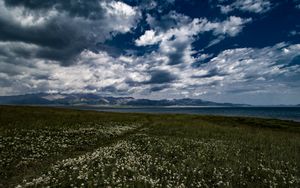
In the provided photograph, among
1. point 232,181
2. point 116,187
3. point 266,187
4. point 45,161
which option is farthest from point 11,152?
Answer: point 266,187

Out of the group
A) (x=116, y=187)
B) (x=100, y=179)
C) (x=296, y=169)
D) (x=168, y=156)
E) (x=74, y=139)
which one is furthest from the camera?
(x=74, y=139)

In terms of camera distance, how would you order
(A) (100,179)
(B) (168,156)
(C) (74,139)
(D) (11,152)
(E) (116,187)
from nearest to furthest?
(E) (116,187), (A) (100,179), (D) (11,152), (B) (168,156), (C) (74,139)

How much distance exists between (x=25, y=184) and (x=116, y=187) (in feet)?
15.7

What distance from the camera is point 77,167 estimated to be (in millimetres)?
12953

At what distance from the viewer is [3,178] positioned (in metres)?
11.5

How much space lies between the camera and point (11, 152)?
15891 millimetres

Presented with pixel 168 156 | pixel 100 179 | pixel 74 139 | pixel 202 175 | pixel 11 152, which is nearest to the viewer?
pixel 100 179

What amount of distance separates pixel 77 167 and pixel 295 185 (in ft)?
43.3

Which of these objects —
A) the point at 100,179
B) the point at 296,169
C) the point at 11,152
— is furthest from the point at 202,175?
the point at 11,152

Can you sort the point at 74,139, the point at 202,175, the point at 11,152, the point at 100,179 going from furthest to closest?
the point at 74,139 < the point at 11,152 < the point at 202,175 < the point at 100,179

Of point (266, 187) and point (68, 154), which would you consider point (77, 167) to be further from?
point (266, 187)

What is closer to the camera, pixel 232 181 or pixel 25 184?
pixel 25 184

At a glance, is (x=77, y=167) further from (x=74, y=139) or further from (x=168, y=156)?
(x=74, y=139)

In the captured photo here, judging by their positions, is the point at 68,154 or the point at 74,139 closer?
the point at 68,154
